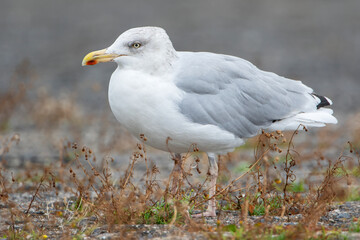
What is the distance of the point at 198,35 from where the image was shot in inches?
690

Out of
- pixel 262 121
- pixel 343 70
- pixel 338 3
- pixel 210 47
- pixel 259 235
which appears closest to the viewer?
pixel 259 235

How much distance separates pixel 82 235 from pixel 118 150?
14.8 ft

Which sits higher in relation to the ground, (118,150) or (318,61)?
(318,61)

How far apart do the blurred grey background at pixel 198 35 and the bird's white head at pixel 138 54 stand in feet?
20.6

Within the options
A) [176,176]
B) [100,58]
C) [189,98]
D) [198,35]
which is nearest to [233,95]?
[189,98]

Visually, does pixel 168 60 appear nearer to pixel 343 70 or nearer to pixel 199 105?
pixel 199 105

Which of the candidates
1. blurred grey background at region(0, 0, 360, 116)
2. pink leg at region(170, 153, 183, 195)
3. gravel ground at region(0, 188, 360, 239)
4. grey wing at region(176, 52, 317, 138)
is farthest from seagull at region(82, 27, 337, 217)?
blurred grey background at region(0, 0, 360, 116)

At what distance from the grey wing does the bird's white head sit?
0.69 ft

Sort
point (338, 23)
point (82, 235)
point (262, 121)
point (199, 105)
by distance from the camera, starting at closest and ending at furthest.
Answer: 1. point (82, 235)
2. point (199, 105)
3. point (262, 121)
4. point (338, 23)

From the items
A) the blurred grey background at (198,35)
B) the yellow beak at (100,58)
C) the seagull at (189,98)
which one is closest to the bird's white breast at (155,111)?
the seagull at (189,98)

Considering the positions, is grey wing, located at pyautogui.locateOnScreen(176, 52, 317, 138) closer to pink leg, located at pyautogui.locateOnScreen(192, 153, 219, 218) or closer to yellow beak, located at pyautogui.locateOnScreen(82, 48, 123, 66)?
pink leg, located at pyautogui.locateOnScreen(192, 153, 219, 218)

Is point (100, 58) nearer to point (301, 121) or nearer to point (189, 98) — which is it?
point (189, 98)

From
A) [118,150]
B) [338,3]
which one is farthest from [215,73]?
[338,3]

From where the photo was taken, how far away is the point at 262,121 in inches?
215
